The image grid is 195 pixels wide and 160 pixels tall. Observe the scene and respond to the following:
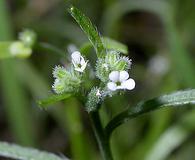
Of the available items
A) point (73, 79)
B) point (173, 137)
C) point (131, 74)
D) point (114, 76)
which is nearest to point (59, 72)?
point (73, 79)

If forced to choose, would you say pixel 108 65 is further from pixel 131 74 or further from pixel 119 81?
pixel 131 74

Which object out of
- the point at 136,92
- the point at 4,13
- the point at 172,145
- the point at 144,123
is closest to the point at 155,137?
the point at 172,145

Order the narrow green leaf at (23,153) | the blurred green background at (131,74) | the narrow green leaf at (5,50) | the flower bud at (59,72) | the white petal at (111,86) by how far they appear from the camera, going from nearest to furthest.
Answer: the white petal at (111,86), the flower bud at (59,72), the narrow green leaf at (23,153), the narrow green leaf at (5,50), the blurred green background at (131,74)

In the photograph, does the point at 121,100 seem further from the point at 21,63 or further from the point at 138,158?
the point at 21,63

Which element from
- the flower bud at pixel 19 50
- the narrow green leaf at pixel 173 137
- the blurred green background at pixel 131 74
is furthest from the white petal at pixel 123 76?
the narrow green leaf at pixel 173 137

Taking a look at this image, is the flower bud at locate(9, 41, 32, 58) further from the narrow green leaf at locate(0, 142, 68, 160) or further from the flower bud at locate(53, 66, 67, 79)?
the flower bud at locate(53, 66, 67, 79)

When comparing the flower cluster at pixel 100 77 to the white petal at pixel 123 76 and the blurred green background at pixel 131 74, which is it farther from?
the blurred green background at pixel 131 74
